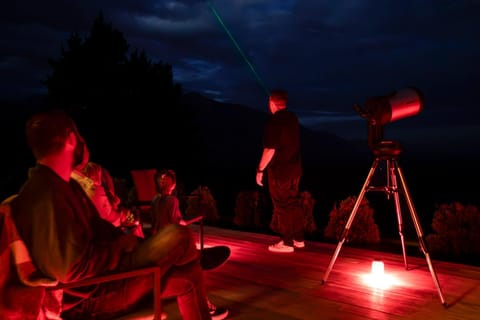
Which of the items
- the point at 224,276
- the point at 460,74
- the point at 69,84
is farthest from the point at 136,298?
the point at 460,74

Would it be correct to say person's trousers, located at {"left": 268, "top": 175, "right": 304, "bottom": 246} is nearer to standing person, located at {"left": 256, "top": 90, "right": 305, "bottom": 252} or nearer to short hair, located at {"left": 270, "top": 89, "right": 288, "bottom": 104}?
standing person, located at {"left": 256, "top": 90, "right": 305, "bottom": 252}

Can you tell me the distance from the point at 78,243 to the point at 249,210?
19.9 ft

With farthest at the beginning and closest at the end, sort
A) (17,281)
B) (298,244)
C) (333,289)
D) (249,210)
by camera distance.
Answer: (249,210)
(298,244)
(333,289)
(17,281)

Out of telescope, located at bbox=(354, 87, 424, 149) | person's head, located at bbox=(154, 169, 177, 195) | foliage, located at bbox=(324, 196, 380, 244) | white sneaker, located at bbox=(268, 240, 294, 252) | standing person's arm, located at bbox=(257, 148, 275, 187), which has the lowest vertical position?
white sneaker, located at bbox=(268, 240, 294, 252)

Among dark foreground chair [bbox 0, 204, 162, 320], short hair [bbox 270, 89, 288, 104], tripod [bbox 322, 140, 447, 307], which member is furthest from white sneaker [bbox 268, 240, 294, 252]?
dark foreground chair [bbox 0, 204, 162, 320]

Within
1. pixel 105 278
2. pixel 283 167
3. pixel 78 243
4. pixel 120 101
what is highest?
pixel 120 101

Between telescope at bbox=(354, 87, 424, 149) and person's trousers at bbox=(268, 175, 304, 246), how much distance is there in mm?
1733

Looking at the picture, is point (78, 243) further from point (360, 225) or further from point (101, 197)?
point (360, 225)

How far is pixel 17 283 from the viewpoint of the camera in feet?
4.79

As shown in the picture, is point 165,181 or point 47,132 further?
point 165,181

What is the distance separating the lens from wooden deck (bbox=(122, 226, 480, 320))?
9.64 ft

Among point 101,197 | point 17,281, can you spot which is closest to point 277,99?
point 101,197

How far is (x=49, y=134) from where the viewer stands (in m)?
1.52

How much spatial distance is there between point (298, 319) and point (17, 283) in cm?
184
